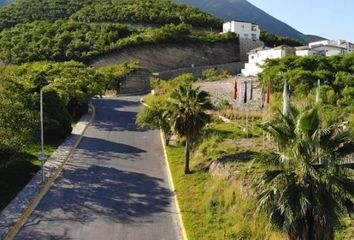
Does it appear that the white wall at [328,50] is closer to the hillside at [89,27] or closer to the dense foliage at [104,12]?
the hillside at [89,27]

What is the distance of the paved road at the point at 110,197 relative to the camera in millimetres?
26594

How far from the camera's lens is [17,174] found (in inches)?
1384

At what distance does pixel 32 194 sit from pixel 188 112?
34.2ft

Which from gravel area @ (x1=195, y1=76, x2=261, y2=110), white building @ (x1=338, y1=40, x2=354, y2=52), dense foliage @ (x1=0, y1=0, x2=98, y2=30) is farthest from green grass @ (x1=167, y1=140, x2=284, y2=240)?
dense foliage @ (x1=0, y1=0, x2=98, y2=30)

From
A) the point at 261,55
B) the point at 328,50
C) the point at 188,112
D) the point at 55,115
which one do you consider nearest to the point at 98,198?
the point at 188,112

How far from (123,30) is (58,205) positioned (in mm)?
80551

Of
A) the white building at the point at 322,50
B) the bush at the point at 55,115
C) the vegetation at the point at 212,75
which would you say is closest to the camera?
the bush at the point at 55,115

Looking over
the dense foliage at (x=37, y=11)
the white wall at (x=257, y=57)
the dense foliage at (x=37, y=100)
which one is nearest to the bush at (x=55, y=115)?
the dense foliage at (x=37, y=100)

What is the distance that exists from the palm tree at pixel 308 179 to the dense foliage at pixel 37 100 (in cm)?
1711

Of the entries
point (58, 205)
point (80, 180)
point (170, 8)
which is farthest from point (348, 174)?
point (170, 8)

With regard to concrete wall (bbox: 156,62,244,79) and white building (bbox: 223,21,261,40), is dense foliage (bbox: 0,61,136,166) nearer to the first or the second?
concrete wall (bbox: 156,62,244,79)

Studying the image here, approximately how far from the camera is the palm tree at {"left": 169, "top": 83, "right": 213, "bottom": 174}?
115ft

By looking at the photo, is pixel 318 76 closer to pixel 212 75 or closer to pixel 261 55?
pixel 212 75

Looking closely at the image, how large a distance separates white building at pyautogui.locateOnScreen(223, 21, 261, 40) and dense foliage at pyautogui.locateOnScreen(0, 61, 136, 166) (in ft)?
153
